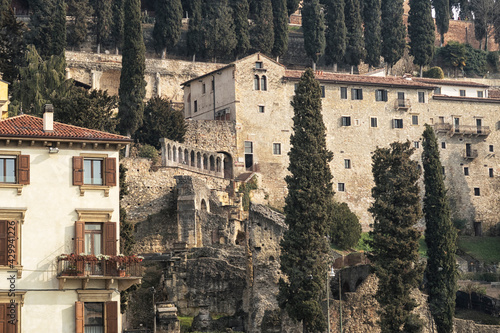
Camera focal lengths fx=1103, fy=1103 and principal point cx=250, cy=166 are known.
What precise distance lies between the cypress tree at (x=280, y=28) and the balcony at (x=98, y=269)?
241 ft

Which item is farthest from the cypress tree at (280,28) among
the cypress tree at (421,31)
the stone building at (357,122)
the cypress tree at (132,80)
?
the cypress tree at (132,80)

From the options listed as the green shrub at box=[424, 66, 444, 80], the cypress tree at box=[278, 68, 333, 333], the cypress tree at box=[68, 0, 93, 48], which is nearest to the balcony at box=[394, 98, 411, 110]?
the green shrub at box=[424, 66, 444, 80]

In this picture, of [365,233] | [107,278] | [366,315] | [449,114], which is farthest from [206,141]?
[107,278]

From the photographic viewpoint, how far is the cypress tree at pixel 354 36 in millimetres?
116938

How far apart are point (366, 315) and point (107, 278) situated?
25.1 meters

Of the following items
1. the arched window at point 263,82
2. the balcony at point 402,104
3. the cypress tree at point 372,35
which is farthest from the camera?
the cypress tree at point 372,35

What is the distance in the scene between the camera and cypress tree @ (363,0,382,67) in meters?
118

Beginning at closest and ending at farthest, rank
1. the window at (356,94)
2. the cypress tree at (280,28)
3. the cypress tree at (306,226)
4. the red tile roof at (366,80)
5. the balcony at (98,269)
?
the balcony at (98,269) → the cypress tree at (306,226) → the red tile roof at (366,80) → the window at (356,94) → the cypress tree at (280,28)

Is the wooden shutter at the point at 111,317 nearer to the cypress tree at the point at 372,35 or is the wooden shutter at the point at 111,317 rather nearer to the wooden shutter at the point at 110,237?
the wooden shutter at the point at 110,237

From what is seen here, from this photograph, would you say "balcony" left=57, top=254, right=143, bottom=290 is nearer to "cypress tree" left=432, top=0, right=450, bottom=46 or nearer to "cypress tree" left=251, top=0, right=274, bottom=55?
"cypress tree" left=251, top=0, right=274, bottom=55

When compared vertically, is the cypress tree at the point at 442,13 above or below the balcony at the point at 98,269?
above

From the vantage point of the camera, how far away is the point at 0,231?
136 feet

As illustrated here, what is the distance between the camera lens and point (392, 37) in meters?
118

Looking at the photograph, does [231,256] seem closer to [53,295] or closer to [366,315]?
[366,315]
